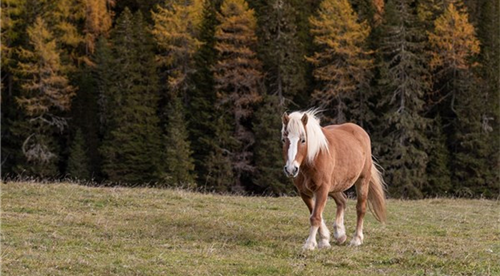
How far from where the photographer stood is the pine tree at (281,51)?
45.9 m

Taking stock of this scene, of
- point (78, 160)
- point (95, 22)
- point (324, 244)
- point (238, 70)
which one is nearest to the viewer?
point (324, 244)

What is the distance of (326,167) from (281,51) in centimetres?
3566

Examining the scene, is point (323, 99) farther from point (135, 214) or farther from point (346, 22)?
point (135, 214)

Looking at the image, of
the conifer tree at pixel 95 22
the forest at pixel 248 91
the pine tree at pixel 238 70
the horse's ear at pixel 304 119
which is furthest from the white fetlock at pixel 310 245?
the conifer tree at pixel 95 22

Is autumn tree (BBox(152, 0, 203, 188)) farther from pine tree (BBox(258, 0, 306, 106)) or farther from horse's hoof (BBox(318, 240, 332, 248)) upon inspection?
horse's hoof (BBox(318, 240, 332, 248))

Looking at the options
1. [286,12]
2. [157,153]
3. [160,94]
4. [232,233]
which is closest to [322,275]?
[232,233]

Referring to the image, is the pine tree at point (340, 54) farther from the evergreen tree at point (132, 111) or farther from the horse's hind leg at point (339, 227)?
the horse's hind leg at point (339, 227)

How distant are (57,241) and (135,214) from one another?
2.91 meters

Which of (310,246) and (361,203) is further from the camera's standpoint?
(361,203)

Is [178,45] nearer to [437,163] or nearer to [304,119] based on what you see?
[437,163]

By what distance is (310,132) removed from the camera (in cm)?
1050

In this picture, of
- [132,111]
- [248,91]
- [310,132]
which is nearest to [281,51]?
[248,91]

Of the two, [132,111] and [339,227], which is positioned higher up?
[339,227]

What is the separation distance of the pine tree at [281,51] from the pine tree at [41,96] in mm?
14155
